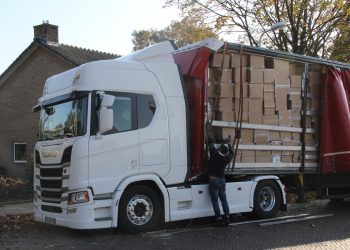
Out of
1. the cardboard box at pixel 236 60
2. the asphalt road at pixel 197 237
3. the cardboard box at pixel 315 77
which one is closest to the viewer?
the asphalt road at pixel 197 237

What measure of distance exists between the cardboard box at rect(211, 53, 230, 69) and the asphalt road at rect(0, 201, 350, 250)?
3253 mm

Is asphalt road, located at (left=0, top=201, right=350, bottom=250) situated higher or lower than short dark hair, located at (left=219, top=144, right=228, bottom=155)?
lower

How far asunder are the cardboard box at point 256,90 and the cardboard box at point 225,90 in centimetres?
47

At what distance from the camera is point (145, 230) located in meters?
9.90

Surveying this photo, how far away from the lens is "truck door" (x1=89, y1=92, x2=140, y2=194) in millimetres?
9406

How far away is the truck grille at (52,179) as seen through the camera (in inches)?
374

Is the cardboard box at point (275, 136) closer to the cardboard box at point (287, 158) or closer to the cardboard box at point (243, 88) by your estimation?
the cardboard box at point (287, 158)

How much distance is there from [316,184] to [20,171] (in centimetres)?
2069

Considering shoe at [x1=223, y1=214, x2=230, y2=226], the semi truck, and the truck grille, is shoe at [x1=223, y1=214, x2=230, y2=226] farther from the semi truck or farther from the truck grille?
the truck grille

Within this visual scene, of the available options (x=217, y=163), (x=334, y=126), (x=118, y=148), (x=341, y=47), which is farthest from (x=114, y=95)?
(x=341, y=47)

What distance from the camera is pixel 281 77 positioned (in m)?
11.9

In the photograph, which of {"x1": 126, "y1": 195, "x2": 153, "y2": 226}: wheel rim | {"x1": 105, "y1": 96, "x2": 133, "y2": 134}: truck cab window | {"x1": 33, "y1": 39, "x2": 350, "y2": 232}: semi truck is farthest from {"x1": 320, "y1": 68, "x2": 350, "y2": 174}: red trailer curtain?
{"x1": 105, "y1": 96, "x2": 133, "y2": 134}: truck cab window

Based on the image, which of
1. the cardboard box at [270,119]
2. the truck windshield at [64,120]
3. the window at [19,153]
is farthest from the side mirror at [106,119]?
the window at [19,153]

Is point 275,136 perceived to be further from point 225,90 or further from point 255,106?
point 225,90
